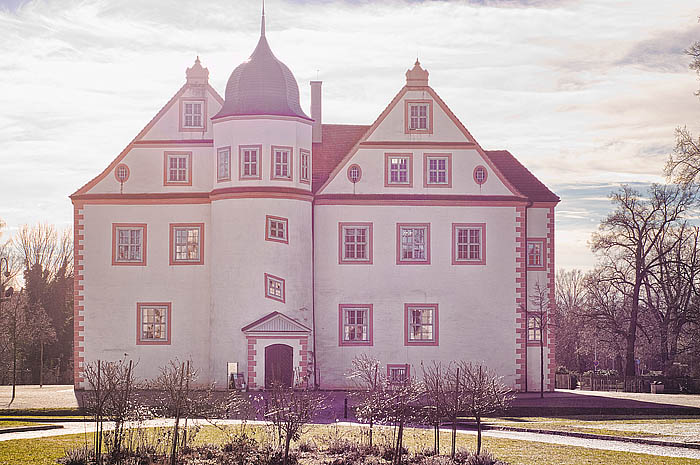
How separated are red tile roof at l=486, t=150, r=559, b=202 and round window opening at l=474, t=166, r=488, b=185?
104 inches

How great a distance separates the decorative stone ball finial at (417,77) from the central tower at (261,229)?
4553mm

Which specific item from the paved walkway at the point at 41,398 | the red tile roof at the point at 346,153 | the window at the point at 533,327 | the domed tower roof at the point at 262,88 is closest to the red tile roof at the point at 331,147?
the red tile roof at the point at 346,153

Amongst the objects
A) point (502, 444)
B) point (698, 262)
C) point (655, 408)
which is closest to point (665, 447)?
point (502, 444)

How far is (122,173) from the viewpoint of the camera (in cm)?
4309

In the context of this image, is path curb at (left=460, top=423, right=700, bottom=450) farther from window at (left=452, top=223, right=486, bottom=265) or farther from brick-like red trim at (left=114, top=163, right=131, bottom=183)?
brick-like red trim at (left=114, top=163, right=131, bottom=183)

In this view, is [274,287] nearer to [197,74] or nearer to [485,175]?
[485,175]

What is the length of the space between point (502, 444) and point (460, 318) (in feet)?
61.4

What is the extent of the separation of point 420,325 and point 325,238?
5350 mm

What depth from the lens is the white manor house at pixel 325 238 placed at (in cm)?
4141

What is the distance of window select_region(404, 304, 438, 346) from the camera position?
138 ft

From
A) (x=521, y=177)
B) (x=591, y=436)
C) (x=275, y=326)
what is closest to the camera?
(x=591, y=436)

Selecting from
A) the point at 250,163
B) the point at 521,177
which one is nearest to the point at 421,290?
the point at 521,177

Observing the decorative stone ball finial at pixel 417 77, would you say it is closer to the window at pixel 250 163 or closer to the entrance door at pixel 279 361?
the window at pixel 250 163

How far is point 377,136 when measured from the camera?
42.7m
